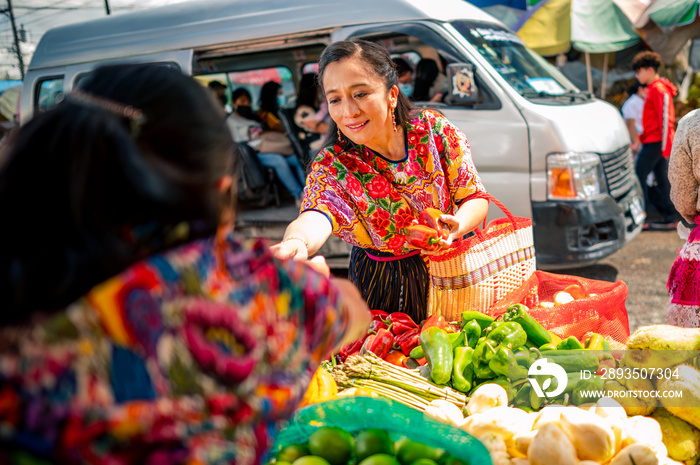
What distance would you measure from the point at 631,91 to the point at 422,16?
4.90m

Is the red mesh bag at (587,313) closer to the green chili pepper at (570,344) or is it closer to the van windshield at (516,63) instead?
the green chili pepper at (570,344)

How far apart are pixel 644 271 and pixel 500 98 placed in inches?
100

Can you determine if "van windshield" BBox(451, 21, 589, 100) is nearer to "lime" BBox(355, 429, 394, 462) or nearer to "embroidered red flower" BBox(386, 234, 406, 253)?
"embroidered red flower" BBox(386, 234, 406, 253)

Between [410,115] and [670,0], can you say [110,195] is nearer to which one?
[410,115]

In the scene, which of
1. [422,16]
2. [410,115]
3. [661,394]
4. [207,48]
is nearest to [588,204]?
[422,16]

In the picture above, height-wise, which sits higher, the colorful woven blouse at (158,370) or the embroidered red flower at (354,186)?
the colorful woven blouse at (158,370)

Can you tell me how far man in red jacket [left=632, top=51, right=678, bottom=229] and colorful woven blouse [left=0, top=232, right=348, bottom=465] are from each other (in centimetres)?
730

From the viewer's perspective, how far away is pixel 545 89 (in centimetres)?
529

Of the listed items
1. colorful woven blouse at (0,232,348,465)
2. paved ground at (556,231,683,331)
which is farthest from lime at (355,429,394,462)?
paved ground at (556,231,683,331)

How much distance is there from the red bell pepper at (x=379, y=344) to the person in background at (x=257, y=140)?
4366 millimetres

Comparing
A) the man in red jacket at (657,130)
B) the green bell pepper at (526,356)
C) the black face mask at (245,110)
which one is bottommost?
the man in red jacket at (657,130)

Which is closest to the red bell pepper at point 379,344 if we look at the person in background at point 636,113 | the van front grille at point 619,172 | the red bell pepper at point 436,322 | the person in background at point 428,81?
the red bell pepper at point 436,322

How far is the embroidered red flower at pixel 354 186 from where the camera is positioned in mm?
2418

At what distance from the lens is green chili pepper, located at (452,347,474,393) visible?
78.7 inches
